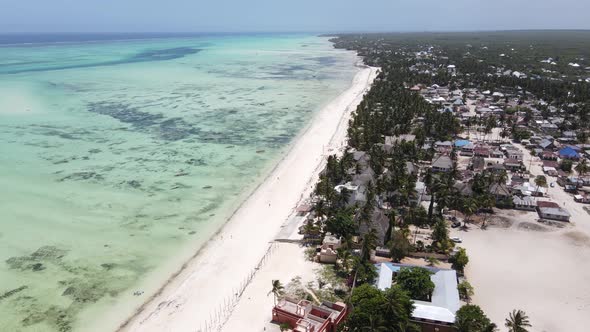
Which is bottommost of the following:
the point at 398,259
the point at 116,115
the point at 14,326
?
the point at 14,326

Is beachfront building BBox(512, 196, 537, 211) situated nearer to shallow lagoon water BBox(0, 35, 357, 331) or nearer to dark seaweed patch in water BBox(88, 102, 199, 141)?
shallow lagoon water BBox(0, 35, 357, 331)

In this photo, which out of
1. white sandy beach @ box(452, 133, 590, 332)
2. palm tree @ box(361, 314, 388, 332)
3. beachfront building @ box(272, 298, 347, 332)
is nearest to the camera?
palm tree @ box(361, 314, 388, 332)

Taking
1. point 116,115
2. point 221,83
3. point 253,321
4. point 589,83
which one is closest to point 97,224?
point 253,321

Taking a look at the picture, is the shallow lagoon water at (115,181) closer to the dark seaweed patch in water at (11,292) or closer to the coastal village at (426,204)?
the dark seaweed patch in water at (11,292)

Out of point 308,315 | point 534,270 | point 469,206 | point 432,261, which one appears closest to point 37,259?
point 308,315

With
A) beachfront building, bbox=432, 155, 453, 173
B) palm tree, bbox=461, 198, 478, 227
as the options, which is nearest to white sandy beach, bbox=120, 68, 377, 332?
beachfront building, bbox=432, 155, 453, 173

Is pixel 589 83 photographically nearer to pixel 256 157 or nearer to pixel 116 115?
pixel 256 157

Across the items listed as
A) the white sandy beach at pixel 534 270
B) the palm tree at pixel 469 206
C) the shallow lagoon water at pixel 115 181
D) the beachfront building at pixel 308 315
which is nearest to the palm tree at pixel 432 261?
the white sandy beach at pixel 534 270
